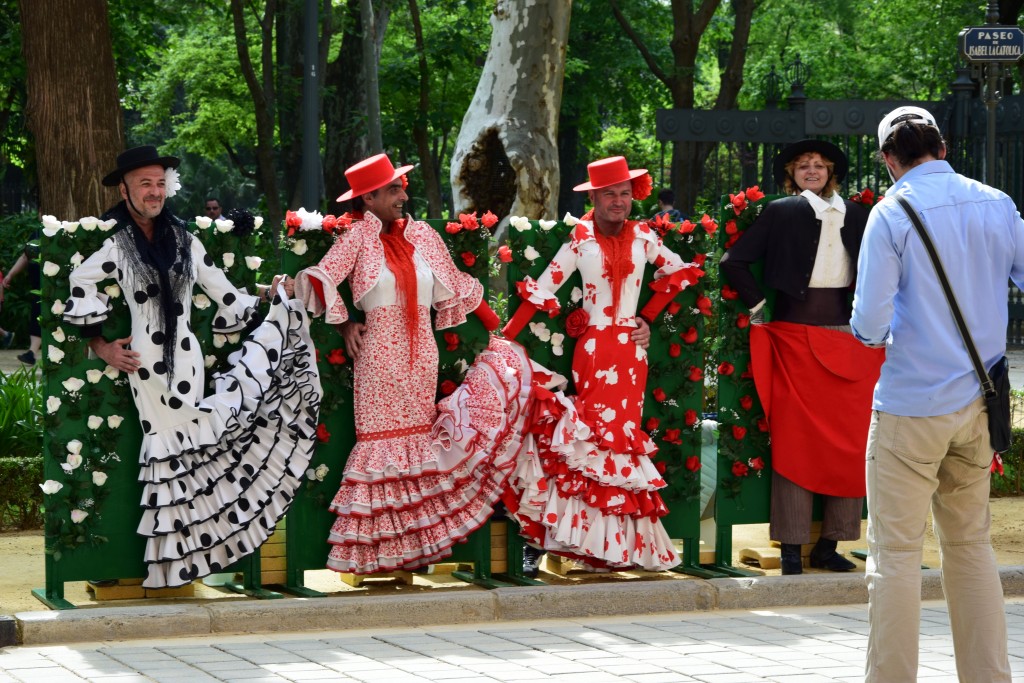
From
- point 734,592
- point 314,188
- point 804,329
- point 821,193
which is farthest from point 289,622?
point 314,188

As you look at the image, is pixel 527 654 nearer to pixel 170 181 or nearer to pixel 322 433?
pixel 322 433

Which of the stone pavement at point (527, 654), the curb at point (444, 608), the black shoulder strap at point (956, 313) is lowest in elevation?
the stone pavement at point (527, 654)

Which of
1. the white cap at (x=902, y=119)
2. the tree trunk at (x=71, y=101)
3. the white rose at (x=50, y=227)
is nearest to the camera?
the white cap at (x=902, y=119)

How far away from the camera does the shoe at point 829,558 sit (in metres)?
7.98

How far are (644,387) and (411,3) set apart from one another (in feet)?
56.4

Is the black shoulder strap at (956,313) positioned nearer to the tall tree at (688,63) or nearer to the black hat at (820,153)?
the black hat at (820,153)

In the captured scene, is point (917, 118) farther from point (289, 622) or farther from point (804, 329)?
point (289, 622)

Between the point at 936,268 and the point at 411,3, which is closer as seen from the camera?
the point at 936,268

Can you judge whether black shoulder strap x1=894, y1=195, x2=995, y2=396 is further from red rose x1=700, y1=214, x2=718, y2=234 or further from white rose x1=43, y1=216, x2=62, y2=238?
white rose x1=43, y1=216, x2=62, y2=238

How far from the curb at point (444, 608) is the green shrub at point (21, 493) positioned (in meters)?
2.18

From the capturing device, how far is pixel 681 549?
331 inches

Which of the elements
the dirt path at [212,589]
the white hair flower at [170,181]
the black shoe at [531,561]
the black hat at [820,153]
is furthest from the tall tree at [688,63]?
the white hair flower at [170,181]

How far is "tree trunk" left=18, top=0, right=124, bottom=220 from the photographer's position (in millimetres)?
10570

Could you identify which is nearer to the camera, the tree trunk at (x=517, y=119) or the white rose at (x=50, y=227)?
the white rose at (x=50, y=227)
